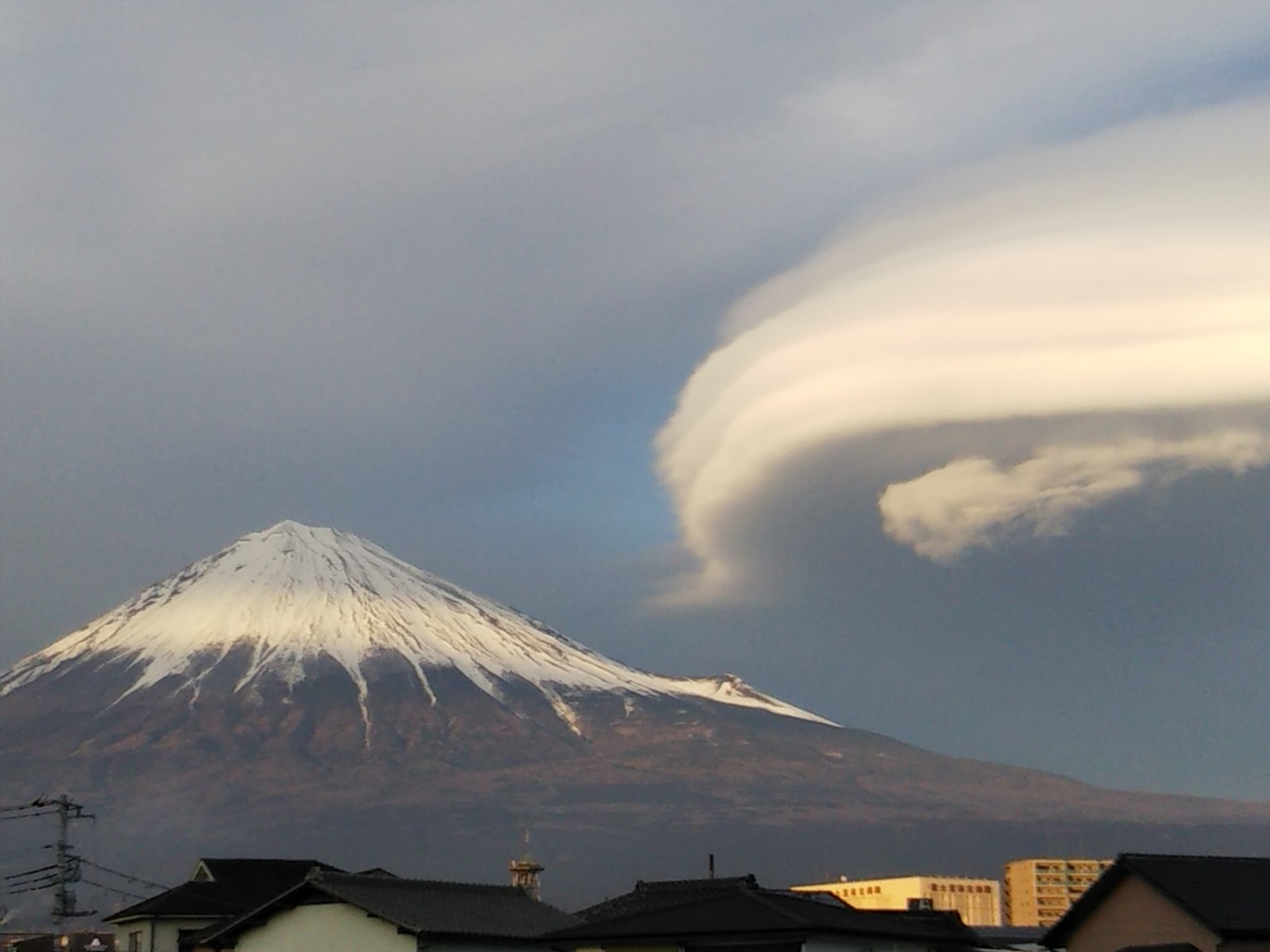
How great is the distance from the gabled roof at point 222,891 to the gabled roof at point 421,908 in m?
11.5

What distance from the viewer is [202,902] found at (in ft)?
211

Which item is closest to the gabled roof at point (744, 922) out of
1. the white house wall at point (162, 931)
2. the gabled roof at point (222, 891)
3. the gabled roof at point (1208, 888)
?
the gabled roof at point (1208, 888)

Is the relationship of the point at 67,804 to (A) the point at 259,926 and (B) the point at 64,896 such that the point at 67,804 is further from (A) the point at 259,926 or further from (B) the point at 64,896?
(A) the point at 259,926

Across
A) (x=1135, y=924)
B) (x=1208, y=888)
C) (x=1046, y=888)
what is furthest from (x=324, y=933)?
(x=1046, y=888)

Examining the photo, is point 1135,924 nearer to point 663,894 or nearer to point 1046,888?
point 663,894

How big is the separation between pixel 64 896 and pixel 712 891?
48.0 m

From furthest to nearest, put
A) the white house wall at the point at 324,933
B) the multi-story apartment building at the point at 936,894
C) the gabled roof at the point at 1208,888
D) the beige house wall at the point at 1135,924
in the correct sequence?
1. the multi-story apartment building at the point at 936,894
2. the white house wall at the point at 324,933
3. the beige house wall at the point at 1135,924
4. the gabled roof at the point at 1208,888

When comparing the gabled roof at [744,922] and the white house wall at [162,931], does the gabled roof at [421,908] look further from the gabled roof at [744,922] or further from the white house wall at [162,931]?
the white house wall at [162,931]

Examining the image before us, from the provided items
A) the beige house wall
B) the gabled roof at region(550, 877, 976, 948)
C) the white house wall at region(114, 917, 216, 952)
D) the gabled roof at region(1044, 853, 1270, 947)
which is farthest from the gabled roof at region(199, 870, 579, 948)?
the gabled roof at region(1044, 853, 1270, 947)

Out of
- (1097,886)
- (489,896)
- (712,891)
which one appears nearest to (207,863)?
(489,896)

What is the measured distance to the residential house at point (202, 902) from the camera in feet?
210

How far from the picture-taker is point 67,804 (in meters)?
85.6

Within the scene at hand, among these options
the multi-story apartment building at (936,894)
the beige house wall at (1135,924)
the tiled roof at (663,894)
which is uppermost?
the multi-story apartment building at (936,894)

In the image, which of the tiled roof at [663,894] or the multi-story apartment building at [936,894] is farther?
the multi-story apartment building at [936,894]
